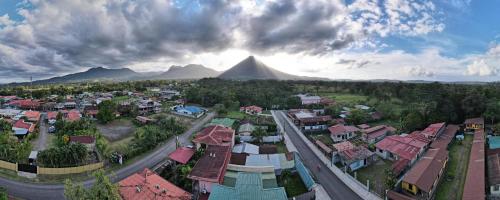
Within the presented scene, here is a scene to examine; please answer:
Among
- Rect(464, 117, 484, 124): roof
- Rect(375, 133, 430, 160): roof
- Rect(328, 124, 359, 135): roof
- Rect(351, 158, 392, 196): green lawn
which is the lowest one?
Rect(351, 158, 392, 196): green lawn

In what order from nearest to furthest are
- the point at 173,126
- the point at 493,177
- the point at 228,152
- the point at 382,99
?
the point at 493,177, the point at 228,152, the point at 173,126, the point at 382,99

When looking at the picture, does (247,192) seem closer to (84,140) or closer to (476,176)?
(476,176)

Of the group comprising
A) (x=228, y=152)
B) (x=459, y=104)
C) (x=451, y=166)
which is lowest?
(x=451, y=166)

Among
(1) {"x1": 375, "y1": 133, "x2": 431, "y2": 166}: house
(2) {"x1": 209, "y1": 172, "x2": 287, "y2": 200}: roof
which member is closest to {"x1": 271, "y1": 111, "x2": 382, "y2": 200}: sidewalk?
(1) {"x1": 375, "y1": 133, "x2": 431, "y2": 166}: house

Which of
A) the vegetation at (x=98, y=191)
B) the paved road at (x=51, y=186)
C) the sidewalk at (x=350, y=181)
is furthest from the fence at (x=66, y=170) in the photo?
the sidewalk at (x=350, y=181)

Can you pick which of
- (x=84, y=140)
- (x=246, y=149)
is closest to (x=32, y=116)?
(x=84, y=140)

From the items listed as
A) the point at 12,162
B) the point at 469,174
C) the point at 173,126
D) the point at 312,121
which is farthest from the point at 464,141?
the point at 12,162

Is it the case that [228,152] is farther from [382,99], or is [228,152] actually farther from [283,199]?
[382,99]

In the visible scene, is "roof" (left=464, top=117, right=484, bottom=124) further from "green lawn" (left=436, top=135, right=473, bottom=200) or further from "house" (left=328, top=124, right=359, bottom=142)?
"house" (left=328, top=124, right=359, bottom=142)
